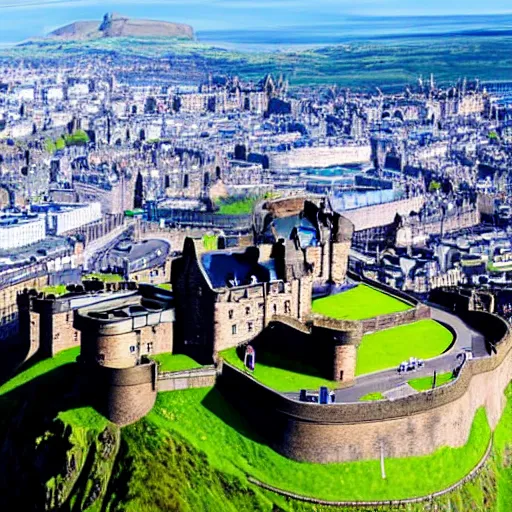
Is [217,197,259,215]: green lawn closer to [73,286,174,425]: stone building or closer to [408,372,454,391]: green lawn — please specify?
[73,286,174,425]: stone building

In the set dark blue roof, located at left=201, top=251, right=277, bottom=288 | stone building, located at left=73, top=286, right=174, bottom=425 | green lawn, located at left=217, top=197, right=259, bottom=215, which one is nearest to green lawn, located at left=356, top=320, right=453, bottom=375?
dark blue roof, located at left=201, top=251, right=277, bottom=288

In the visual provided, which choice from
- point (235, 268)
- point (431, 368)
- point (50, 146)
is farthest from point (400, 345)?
point (50, 146)

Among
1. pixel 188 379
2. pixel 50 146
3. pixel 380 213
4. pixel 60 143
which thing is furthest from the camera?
pixel 60 143

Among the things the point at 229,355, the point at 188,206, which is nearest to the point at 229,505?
the point at 229,355

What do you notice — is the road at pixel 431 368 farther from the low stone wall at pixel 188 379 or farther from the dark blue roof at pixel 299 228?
the dark blue roof at pixel 299 228

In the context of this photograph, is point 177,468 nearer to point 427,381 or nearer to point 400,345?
point 427,381

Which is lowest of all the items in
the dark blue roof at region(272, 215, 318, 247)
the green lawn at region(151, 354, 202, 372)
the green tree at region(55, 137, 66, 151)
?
the green tree at region(55, 137, 66, 151)
